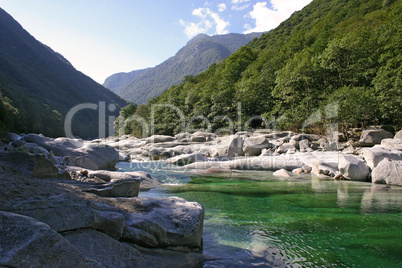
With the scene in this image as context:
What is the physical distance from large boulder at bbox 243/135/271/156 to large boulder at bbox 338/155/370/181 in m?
7.70

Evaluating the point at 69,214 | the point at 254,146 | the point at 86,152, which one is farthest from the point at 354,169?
the point at 86,152

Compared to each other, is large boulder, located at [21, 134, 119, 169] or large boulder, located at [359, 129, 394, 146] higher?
large boulder, located at [359, 129, 394, 146]

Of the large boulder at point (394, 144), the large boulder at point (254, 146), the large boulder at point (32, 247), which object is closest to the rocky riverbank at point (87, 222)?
the large boulder at point (32, 247)

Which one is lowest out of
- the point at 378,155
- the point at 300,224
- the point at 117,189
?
the point at 300,224

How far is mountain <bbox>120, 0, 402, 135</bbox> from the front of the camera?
20.1 metres

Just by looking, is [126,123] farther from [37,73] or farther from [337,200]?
[337,200]

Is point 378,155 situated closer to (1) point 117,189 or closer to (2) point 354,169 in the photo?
(2) point 354,169

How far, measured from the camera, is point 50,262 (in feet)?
6.21

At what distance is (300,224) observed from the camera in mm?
5316

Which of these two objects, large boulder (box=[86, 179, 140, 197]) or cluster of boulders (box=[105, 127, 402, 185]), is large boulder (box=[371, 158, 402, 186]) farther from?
large boulder (box=[86, 179, 140, 197])

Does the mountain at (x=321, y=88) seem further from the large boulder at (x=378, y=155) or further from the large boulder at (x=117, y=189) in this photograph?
the large boulder at (x=117, y=189)

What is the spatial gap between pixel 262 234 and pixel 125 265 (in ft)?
9.79

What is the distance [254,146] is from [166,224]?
1616 centimetres

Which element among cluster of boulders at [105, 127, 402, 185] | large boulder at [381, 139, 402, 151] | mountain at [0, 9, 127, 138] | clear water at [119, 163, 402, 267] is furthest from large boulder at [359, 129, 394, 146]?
mountain at [0, 9, 127, 138]
